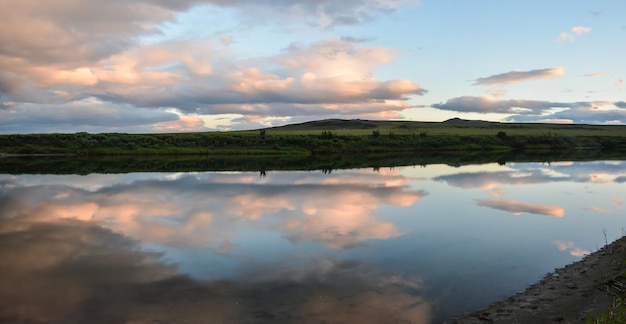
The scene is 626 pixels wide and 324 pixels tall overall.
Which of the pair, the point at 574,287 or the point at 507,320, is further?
the point at 574,287

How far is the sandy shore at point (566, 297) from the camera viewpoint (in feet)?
24.9

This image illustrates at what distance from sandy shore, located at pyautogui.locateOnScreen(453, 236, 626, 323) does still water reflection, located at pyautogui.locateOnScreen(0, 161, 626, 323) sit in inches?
18.2

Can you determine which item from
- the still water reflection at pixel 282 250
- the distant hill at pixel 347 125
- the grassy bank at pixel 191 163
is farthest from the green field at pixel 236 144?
the distant hill at pixel 347 125

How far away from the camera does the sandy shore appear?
24.9 feet

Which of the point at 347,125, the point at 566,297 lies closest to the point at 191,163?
the point at 566,297

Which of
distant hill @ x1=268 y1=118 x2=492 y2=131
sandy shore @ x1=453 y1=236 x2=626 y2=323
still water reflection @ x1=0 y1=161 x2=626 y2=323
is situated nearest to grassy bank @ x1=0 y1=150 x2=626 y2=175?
still water reflection @ x1=0 y1=161 x2=626 y2=323

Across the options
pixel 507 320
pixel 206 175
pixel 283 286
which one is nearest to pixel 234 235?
pixel 283 286

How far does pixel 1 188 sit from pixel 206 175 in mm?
12507

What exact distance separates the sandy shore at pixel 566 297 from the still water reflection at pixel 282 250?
46 centimetres

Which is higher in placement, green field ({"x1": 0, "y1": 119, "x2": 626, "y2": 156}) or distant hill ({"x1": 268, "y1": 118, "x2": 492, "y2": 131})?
distant hill ({"x1": 268, "y1": 118, "x2": 492, "y2": 131})

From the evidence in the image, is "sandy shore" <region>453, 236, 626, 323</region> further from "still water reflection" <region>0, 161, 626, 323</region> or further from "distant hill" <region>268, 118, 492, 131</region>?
"distant hill" <region>268, 118, 492, 131</region>

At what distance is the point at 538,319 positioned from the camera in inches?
298

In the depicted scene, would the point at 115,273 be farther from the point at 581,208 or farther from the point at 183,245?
the point at 581,208

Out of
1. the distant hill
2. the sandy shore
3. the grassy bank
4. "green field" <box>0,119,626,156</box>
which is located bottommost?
the sandy shore
